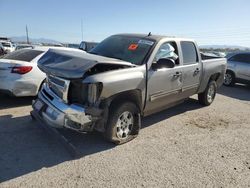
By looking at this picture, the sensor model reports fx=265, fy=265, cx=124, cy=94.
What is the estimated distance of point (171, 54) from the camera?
18.9ft

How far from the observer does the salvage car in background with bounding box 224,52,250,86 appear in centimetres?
1208

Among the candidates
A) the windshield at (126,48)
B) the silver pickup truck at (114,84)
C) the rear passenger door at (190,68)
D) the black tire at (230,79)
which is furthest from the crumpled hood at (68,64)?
the black tire at (230,79)

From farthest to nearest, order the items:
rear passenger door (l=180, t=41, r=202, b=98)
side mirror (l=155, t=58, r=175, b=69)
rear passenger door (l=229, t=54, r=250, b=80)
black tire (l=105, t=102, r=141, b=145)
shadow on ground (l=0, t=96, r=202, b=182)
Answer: rear passenger door (l=229, t=54, r=250, b=80) < rear passenger door (l=180, t=41, r=202, b=98) < side mirror (l=155, t=58, r=175, b=69) < black tire (l=105, t=102, r=141, b=145) < shadow on ground (l=0, t=96, r=202, b=182)

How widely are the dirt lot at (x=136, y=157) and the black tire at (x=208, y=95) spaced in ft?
4.99

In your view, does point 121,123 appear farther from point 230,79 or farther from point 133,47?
point 230,79

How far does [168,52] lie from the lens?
18.5 feet

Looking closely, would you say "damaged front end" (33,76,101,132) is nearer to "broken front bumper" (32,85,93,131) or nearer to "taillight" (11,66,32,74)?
"broken front bumper" (32,85,93,131)

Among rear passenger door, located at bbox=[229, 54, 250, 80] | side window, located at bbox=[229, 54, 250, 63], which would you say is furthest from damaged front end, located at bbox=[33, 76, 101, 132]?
side window, located at bbox=[229, 54, 250, 63]

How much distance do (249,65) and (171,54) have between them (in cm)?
771

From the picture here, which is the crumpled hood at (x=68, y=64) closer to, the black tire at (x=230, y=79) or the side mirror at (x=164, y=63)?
the side mirror at (x=164, y=63)

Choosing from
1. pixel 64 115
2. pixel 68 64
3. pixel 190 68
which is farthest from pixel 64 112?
pixel 190 68

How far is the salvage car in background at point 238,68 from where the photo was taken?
39.6ft

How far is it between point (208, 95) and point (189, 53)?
197cm

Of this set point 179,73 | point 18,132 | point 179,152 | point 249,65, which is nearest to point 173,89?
point 179,73
